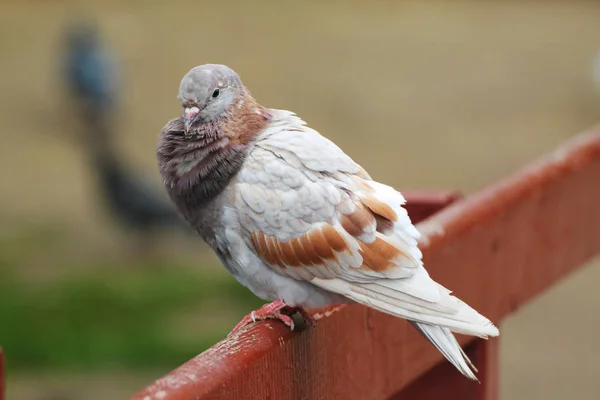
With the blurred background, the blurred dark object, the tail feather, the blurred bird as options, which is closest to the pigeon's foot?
the tail feather

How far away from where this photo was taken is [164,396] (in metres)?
1.63

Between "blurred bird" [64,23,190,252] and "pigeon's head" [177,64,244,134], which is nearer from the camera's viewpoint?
"pigeon's head" [177,64,244,134]

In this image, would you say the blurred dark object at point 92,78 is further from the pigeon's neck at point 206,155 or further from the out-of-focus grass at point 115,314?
the pigeon's neck at point 206,155

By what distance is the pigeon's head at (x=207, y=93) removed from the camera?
7.90ft

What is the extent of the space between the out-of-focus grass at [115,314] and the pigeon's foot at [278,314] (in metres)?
3.67

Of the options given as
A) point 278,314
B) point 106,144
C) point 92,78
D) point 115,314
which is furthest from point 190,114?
point 92,78

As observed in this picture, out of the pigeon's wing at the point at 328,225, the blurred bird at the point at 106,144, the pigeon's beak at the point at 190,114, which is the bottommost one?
the blurred bird at the point at 106,144

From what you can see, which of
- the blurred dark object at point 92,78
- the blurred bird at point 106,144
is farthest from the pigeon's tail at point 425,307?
the blurred dark object at point 92,78

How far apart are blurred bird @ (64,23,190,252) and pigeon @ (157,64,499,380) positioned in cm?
517

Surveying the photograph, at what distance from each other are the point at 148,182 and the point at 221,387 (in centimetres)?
641

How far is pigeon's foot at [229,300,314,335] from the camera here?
2.16 metres

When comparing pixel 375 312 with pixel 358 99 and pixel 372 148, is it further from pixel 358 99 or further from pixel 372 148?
pixel 358 99

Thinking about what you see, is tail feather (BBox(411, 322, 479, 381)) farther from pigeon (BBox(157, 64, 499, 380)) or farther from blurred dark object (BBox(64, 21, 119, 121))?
blurred dark object (BBox(64, 21, 119, 121))

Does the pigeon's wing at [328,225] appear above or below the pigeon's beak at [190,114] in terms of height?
below
